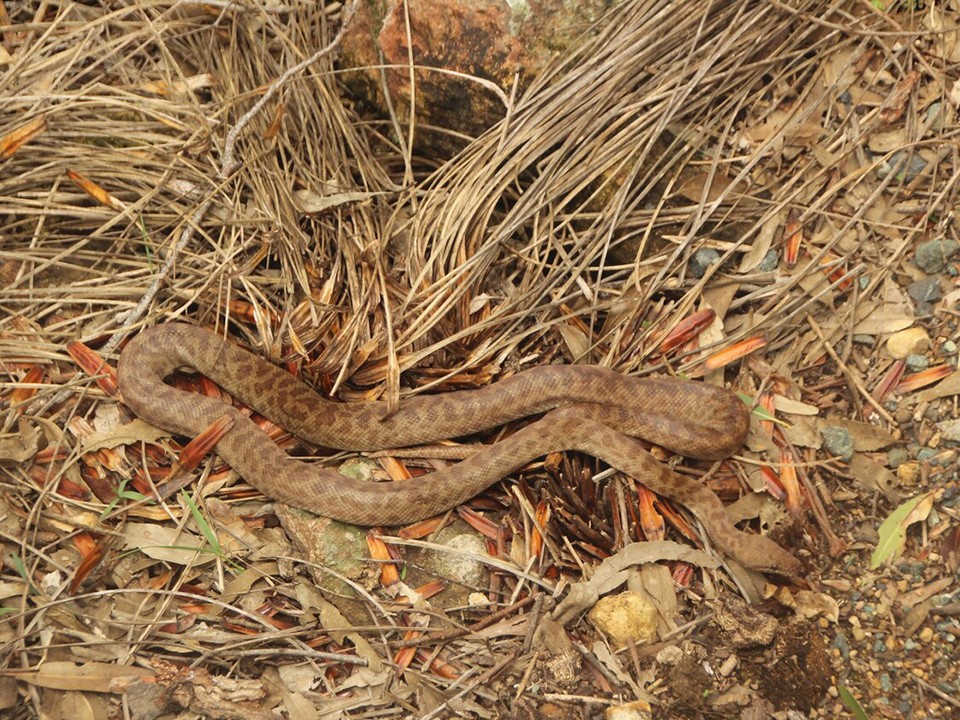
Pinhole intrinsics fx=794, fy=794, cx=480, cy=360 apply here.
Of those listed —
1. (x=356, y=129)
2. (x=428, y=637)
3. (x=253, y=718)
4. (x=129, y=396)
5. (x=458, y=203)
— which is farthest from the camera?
(x=356, y=129)

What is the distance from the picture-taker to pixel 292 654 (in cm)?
419

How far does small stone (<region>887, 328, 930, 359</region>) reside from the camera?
4.74 m

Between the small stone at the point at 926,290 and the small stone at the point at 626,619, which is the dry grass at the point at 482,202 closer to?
the small stone at the point at 926,290

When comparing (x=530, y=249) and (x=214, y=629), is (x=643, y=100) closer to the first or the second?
(x=530, y=249)

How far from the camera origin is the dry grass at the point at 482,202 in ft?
16.1

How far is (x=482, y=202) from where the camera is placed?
505 cm

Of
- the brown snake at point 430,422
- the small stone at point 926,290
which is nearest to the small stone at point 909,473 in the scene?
the brown snake at point 430,422

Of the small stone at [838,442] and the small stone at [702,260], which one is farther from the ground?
the small stone at [702,260]

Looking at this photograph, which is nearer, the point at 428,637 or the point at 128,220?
the point at 428,637

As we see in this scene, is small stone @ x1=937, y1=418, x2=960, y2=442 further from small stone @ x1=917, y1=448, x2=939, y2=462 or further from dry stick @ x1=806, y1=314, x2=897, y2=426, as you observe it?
dry stick @ x1=806, y1=314, x2=897, y2=426

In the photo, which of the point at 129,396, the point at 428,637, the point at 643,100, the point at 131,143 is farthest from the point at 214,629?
the point at 643,100

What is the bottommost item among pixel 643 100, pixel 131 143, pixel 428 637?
pixel 428 637

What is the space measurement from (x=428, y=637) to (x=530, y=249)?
2.45 meters

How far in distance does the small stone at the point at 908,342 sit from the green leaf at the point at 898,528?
35.5 inches
